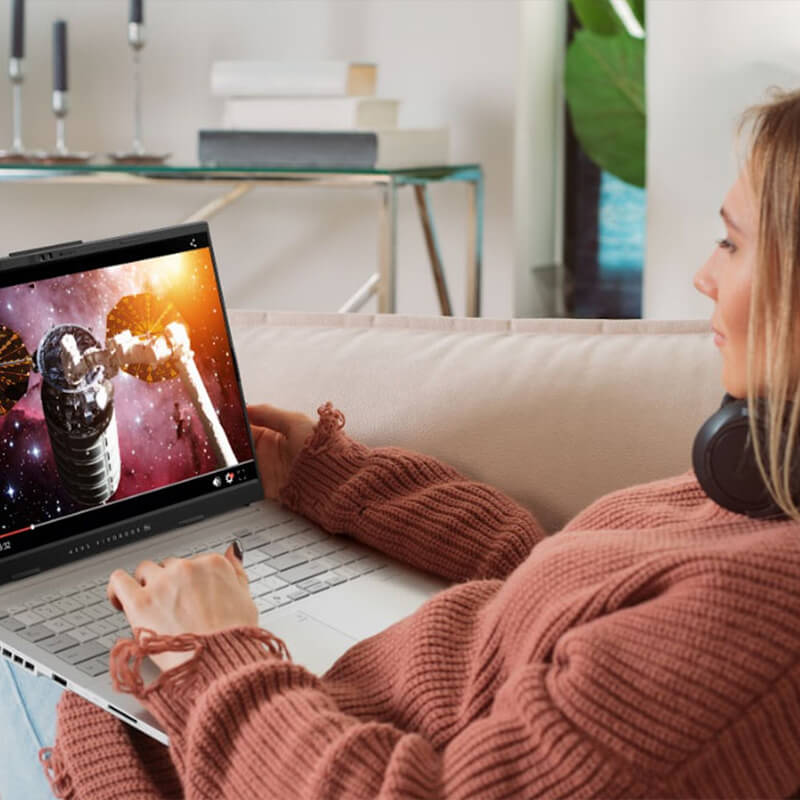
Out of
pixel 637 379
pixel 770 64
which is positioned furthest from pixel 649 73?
pixel 637 379

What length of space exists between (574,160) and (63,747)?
192cm

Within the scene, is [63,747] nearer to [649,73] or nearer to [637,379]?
[637,379]

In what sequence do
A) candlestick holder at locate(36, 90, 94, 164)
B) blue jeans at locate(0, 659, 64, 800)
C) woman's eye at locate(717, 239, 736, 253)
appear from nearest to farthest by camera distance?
A: 1. woman's eye at locate(717, 239, 736, 253)
2. blue jeans at locate(0, 659, 64, 800)
3. candlestick holder at locate(36, 90, 94, 164)

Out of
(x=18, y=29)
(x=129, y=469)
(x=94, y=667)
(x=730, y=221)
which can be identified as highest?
(x=18, y=29)

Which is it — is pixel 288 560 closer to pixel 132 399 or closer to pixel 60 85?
pixel 132 399

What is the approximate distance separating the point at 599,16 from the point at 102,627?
1711mm

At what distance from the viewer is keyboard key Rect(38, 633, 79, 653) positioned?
88 centimetres

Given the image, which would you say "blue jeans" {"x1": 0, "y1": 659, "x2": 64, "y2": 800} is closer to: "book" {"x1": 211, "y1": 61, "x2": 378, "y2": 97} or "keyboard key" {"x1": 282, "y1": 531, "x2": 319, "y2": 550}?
"keyboard key" {"x1": 282, "y1": 531, "x2": 319, "y2": 550}

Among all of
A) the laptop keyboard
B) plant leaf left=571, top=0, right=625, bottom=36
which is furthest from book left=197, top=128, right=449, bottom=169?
the laptop keyboard

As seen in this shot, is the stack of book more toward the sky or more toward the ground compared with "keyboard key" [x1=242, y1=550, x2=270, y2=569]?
more toward the sky

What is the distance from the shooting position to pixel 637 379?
117 cm

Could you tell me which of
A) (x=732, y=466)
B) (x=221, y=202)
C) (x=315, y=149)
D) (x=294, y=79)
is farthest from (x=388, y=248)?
(x=732, y=466)

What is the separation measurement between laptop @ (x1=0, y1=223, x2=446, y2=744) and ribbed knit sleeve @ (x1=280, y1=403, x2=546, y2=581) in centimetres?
2

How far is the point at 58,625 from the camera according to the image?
0.91 m
